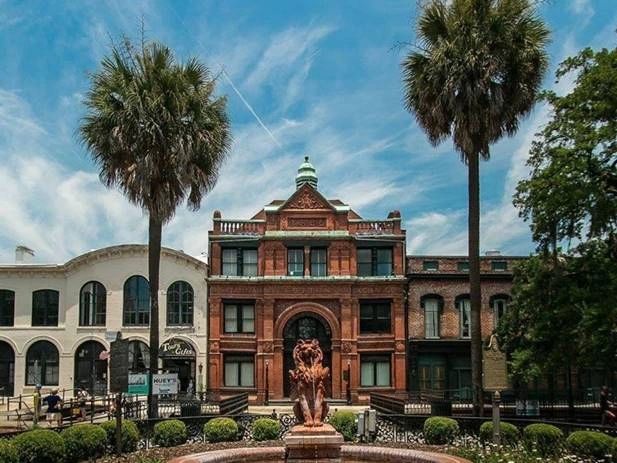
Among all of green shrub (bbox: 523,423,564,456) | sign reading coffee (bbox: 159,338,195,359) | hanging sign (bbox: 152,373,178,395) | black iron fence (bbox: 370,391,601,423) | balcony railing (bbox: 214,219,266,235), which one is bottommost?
black iron fence (bbox: 370,391,601,423)

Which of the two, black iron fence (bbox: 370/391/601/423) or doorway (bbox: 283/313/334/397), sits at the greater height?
doorway (bbox: 283/313/334/397)

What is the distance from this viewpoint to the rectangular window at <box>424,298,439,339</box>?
47531 millimetres

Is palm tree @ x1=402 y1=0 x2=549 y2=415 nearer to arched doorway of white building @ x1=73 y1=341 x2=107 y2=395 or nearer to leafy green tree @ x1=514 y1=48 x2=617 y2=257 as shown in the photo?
leafy green tree @ x1=514 y1=48 x2=617 y2=257

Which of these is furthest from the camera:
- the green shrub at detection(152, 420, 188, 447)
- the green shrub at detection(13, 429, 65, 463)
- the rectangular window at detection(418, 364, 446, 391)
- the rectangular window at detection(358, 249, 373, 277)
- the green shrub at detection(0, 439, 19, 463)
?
the rectangular window at detection(358, 249, 373, 277)

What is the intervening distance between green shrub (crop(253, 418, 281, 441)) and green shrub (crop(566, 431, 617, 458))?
31.2ft

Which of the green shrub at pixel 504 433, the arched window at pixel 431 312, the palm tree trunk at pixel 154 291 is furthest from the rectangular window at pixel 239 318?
the green shrub at pixel 504 433

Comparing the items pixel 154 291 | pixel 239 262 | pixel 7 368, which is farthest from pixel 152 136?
pixel 7 368

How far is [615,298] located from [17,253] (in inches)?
1577

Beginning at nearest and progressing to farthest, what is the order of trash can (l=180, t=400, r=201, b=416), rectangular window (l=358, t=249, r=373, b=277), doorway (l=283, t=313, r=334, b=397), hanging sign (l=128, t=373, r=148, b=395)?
hanging sign (l=128, t=373, r=148, b=395), trash can (l=180, t=400, r=201, b=416), doorway (l=283, t=313, r=334, b=397), rectangular window (l=358, t=249, r=373, b=277)

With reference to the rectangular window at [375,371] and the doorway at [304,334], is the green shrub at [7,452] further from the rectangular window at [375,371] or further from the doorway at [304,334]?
the rectangular window at [375,371]

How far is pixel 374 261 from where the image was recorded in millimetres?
48281

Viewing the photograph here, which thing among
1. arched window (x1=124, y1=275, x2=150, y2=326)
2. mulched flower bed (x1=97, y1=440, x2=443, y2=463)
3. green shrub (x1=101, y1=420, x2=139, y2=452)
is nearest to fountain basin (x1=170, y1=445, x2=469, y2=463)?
mulched flower bed (x1=97, y1=440, x2=443, y2=463)

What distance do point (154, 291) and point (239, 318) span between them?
19.5 m

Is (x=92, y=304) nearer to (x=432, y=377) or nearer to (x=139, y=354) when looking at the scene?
(x=139, y=354)
